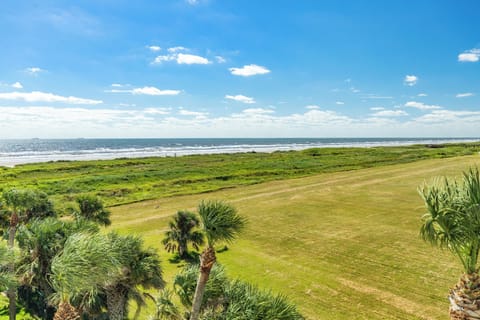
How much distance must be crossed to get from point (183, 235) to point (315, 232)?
515 inches

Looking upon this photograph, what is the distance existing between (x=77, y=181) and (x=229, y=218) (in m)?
61.1

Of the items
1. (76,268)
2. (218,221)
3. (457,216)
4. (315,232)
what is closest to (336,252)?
(315,232)

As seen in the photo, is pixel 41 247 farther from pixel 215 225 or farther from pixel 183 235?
pixel 183 235

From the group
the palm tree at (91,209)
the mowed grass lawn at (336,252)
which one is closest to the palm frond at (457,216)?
the mowed grass lawn at (336,252)

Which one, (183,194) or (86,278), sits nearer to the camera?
(86,278)

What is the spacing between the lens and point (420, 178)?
5866 cm

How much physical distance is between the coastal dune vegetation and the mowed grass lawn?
2.5 inches

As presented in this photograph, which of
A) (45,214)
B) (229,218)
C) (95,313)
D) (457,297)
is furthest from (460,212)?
(45,214)

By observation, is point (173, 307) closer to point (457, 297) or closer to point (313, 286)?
point (457, 297)

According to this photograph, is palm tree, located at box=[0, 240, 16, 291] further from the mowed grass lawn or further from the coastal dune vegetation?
the mowed grass lawn

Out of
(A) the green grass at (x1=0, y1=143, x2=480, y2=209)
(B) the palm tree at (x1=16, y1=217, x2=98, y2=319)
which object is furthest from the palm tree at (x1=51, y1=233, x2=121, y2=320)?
(A) the green grass at (x1=0, y1=143, x2=480, y2=209)

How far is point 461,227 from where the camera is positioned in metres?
6.49

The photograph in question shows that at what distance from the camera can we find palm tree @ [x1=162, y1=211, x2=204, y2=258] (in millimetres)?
25578

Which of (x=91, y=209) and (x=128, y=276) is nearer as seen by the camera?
(x=128, y=276)
